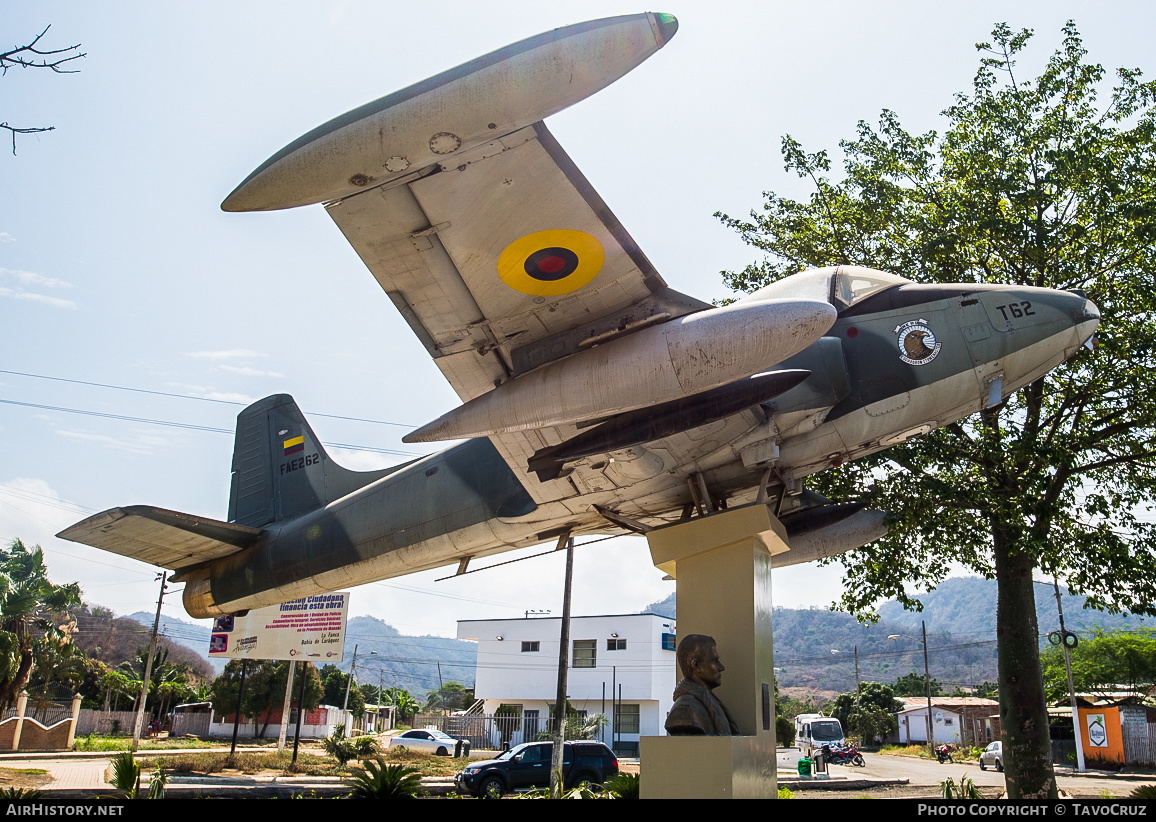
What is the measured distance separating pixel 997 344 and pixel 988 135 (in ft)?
25.5

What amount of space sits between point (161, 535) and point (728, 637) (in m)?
8.67

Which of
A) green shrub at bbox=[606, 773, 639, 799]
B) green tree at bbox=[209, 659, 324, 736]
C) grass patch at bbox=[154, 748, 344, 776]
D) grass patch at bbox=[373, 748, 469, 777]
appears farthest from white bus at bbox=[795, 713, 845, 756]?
green shrub at bbox=[606, 773, 639, 799]

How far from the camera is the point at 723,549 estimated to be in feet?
30.0

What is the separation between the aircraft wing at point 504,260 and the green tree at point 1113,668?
146 ft

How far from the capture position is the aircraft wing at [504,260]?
25.3 feet

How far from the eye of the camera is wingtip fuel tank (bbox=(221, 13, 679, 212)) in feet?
19.0

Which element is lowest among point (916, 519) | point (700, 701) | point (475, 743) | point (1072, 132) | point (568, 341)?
point (475, 743)

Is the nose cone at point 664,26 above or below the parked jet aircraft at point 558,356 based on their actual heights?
above

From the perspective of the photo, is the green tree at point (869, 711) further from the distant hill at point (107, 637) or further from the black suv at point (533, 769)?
the distant hill at point (107, 637)

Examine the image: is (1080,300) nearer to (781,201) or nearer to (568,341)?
(568,341)

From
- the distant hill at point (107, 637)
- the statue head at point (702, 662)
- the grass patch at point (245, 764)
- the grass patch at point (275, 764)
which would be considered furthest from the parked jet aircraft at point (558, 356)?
the distant hill at point (107, 637)

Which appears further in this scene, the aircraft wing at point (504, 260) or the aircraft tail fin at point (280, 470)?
the aircraft tail fin at point (280, 470)

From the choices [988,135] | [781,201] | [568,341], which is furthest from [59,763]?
[988,135]

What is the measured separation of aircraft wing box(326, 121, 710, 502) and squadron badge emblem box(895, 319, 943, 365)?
2.86 m
